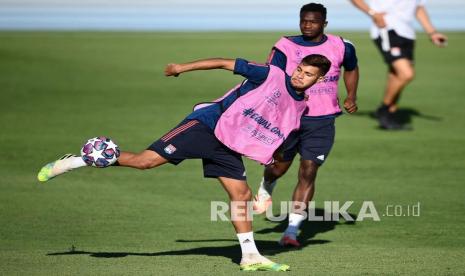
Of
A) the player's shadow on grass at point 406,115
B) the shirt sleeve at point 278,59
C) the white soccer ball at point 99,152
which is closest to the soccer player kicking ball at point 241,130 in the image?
the white soccer ball at point 99,152

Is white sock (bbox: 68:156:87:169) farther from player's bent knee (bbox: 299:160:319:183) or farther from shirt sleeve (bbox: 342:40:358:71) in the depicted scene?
shirt sleeve (bbox: 342:40:358:71)

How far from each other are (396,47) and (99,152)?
10151 millimetres

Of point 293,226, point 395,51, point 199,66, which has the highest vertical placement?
point 395,51

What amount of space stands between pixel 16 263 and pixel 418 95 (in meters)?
15.6

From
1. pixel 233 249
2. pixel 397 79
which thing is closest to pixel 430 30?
pixel 397 79

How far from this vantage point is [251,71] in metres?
9.53

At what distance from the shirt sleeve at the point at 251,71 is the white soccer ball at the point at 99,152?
1329mm

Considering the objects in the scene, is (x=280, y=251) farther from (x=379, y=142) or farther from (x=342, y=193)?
(x=379, y=142)

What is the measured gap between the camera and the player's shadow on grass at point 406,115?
20300mm

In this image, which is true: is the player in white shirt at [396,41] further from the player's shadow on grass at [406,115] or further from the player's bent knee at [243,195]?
the player's bent knee at [243,195]

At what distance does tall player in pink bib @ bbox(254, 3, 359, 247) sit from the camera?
11133 millimetres

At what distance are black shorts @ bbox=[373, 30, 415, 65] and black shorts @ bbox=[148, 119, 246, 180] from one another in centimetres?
952

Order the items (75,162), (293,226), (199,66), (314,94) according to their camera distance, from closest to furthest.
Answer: (199,66)
(75,162)
(293,226)
(314,94)

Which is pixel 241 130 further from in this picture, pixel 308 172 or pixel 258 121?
pixel 308 172
